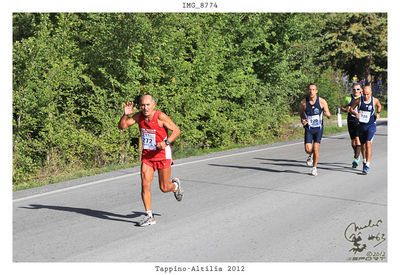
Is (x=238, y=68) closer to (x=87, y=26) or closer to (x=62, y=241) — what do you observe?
(x=87, y=26)

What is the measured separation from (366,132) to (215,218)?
18.6 ft

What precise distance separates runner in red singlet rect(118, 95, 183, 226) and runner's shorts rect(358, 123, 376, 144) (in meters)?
6.01

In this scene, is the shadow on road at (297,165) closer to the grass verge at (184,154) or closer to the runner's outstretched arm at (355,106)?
the runner's outstretched arm at (355,106)

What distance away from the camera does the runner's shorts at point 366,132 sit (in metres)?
11.5

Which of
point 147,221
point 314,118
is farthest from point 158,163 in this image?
point 314,118

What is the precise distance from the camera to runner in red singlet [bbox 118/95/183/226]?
22.7 feet

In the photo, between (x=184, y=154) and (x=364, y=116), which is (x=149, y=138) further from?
(x=184, y=154)

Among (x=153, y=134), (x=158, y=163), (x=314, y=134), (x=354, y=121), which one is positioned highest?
(x=354, y=121)

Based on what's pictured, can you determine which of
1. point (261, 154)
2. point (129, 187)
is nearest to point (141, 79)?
point (261, 154)

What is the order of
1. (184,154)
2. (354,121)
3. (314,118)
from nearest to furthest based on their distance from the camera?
1. (314,118)
2. (354,121)
3. (184,154)

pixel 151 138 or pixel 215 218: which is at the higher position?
pixel 151 138

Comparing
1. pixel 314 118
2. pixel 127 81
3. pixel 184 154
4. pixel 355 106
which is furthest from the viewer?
pixel 184 154

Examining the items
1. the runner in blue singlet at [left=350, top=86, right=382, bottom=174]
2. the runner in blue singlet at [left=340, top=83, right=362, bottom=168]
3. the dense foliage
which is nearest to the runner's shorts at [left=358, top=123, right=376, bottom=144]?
the runner in blue singlet at [left=350, top=86, right=382, bottom=174]

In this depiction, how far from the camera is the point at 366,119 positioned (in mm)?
11445
